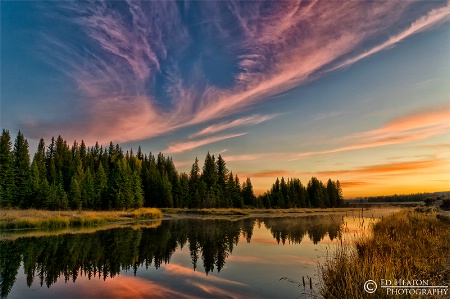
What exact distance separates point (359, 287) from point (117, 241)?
1924cm

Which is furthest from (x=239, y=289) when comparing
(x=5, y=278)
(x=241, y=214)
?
(x=241, y=214)

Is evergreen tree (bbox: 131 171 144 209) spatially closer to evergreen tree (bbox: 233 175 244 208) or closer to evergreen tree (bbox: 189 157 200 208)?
evergreen tree (bbox: 189 157 200 208)

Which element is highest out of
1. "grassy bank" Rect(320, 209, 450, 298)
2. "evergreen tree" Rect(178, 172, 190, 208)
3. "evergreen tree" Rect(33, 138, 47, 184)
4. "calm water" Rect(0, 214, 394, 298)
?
"evergreen tree" Rect(33, 138, 47, 184)

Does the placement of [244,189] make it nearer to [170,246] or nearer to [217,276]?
[170,246]

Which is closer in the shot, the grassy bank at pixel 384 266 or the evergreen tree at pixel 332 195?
the grassy bank at pixel 384 266

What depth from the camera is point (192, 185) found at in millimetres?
88250

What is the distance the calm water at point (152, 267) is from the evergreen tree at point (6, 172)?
1677 inches

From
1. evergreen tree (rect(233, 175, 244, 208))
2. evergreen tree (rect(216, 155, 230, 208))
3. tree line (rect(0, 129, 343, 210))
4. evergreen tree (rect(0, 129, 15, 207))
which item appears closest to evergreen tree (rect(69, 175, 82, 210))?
tree line (rect(0, 129, 343, 210))

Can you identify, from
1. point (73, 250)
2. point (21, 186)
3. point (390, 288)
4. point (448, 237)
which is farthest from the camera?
point (21, 186)

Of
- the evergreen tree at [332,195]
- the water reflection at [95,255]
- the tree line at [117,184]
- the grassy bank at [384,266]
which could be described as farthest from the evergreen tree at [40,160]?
the evergreen tree at [332,195]

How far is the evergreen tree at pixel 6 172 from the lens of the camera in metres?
56.8

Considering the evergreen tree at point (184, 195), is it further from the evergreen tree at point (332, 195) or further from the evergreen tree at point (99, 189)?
the evergreen tree at point (332, 195)

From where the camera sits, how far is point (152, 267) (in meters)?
15.1

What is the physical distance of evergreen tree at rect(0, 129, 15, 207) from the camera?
56763mm
